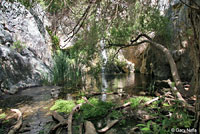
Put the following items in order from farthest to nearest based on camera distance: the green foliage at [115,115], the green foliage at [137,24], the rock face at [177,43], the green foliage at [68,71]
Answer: the rock face at [177,43] < the green foliage at [68,71] < the green foliage at [137,24] < the green foliage at [115,115]

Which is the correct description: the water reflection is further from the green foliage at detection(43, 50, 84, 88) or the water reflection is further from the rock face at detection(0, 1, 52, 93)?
the rock face at detection(0, 1, 52, 93)

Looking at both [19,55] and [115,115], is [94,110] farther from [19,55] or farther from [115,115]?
[19,55]

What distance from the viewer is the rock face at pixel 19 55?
680 centimetres

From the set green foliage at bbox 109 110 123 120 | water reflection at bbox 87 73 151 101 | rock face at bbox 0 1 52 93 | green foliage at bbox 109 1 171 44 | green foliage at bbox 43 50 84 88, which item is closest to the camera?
green foliage at bbox 109 110 123 120

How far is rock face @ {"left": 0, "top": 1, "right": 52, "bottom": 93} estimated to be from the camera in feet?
22.3

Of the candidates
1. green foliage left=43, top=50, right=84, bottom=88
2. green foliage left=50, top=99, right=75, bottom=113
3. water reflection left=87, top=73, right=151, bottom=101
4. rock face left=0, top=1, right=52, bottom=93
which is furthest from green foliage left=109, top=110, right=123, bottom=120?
rock face left=0, top=1, right=52, bottom=93

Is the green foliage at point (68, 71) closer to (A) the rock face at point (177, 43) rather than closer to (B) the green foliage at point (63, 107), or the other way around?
(B) the green foliage at point (63, 107)

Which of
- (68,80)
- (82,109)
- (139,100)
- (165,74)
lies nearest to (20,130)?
(82,109)

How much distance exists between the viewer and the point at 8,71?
6.91 m

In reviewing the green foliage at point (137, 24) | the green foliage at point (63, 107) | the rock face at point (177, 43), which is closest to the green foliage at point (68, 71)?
the green foliage at point (137, 24)

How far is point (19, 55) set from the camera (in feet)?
27.0

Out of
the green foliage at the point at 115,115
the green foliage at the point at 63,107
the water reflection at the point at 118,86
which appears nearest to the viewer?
the green foliage at the point at 115,115

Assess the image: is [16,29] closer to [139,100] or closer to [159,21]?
[159,21]

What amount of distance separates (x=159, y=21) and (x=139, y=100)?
13.2 ft
